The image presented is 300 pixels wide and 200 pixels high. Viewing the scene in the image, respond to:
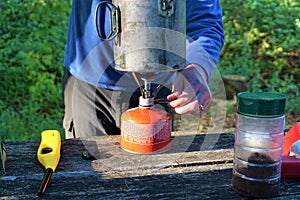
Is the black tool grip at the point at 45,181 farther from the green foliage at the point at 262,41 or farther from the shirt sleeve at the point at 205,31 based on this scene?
the green foliage at the point at 262,41

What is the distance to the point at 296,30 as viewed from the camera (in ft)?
15.6

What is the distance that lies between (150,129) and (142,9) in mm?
343

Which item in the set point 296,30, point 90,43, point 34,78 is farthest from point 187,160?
point 296,30

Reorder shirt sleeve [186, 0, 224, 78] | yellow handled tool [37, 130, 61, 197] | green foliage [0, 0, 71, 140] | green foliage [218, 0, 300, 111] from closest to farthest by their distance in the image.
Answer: yellow handled tool [37, 130, 61, 197] < shirt sleeve [186, 0, 224, 78] < green foliage [0, 0, 71, 140] < green foliage [218, 0, 300, 111]

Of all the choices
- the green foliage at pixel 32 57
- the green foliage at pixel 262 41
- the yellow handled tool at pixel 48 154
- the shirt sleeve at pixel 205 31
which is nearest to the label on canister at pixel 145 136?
the yellow handled tool at pixel 48 154

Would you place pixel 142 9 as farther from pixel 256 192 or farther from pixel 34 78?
pixel 34 78

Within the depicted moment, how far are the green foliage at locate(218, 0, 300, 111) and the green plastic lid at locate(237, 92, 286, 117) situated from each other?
3453mm

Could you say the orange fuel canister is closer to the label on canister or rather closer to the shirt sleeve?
the label on canister

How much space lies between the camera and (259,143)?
40.3 inches

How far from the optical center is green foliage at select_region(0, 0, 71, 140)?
395 cm

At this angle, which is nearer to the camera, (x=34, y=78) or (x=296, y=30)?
Answer: (x=34, y=78)

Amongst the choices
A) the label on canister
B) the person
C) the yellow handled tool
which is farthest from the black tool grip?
the person

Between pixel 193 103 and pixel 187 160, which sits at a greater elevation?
pixel 193 103

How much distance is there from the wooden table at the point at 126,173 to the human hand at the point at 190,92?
0.41 ft
